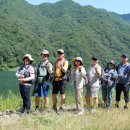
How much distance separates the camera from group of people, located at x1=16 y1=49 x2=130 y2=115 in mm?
9344

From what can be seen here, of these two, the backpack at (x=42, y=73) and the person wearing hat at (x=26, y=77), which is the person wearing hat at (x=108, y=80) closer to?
the backpack at (x=42, y=73)

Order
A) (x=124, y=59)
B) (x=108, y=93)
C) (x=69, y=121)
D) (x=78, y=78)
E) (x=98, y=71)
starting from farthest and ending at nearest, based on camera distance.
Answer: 1. (x=108, y=93)
2. (x=124, y=59)
3. (x=98, y=71)
4. (x=78, y=78)
5. (x=69, y=121)

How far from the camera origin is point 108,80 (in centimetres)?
1076

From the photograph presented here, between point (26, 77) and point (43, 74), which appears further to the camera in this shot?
point (43, 74)

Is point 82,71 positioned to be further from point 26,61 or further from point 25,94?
point 25,94

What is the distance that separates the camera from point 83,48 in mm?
191625

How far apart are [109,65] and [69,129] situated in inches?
164

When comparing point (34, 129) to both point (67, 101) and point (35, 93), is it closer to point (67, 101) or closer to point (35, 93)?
point (35, 93)

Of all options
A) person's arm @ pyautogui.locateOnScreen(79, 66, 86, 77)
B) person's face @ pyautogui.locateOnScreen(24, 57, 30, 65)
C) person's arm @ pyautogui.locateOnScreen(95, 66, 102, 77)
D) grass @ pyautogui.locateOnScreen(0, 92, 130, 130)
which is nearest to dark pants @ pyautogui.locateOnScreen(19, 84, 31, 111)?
grass @ pyautogui.locateOnScreen(0, 92, 130, 130)

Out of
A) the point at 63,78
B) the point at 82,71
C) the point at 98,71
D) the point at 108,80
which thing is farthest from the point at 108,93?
the point at 63,78

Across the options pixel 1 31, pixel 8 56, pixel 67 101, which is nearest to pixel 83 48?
pixel 1 31

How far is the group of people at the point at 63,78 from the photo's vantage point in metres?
9.34

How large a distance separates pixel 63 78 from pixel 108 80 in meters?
1.72

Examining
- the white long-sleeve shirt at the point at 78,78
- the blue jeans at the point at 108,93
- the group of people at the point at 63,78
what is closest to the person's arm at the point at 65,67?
the group of people at the point at 63,78
